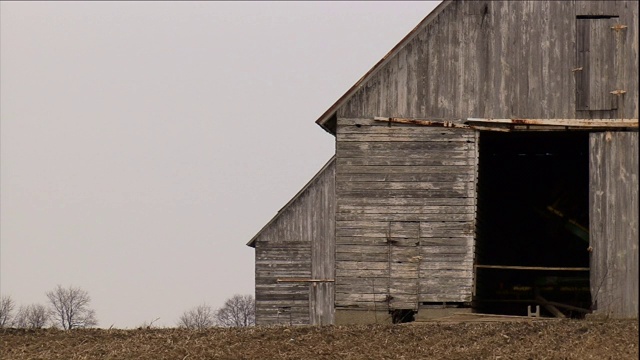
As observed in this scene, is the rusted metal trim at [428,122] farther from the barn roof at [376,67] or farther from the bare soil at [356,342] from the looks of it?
the bare soil at [356,342]

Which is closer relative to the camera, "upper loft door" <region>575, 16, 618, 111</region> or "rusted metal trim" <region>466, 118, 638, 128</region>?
"rusted metal trim" <region>466, 118, 638, 128</region>

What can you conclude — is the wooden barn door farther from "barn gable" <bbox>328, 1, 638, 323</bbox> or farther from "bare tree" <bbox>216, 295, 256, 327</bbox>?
"bare tree" <bbox>216, 295, 256, 327</bbox>

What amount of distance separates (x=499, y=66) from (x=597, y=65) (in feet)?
6.09

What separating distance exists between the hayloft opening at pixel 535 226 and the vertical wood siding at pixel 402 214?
5.37 meters

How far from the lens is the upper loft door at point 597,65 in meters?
24.4

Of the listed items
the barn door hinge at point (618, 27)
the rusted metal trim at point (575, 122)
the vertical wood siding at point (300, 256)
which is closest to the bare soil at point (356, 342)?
the rusted metal trim at point (575, 122)

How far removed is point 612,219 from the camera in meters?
24.3

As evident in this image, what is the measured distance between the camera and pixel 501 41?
24.8 m

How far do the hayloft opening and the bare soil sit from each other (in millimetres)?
7358

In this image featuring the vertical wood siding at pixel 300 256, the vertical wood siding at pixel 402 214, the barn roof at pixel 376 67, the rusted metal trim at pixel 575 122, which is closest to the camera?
the rusted metal trim at pixel 575 122

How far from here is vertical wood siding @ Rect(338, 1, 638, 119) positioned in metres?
24.5

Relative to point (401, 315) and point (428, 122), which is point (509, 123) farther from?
point (401, 315)

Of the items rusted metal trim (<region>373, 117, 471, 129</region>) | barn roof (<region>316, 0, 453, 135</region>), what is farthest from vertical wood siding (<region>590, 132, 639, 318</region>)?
barn roof (<region>316, 0, 453, 135</region>)

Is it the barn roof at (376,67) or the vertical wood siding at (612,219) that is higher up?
the barn roof at (376,67)
